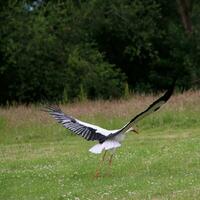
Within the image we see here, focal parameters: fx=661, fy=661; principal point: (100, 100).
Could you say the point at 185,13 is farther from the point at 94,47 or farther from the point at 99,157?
the point at 99,157

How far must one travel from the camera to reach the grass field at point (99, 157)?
968 centimetres

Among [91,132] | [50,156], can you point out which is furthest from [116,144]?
[50,156]

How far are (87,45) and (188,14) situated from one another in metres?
8.44

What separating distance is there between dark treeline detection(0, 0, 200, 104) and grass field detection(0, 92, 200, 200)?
26.3 feet

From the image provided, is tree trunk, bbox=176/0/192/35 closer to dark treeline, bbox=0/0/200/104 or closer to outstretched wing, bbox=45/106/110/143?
dark treeline, bbox=0/0/200/104

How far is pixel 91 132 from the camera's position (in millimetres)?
10617

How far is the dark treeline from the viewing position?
110ft

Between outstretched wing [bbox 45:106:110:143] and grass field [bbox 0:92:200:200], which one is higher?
outstretched wing [bbox 45:106:110:143]

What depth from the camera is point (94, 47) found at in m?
38.1

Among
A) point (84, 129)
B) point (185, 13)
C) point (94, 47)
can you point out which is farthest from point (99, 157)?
point (185, 13)

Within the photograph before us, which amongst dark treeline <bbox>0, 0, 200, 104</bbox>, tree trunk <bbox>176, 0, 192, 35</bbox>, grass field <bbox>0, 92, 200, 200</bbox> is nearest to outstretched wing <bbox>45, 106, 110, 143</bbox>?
grass field <bbox>0, 92, 200, 200</bbox>

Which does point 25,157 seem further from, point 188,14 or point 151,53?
point 188,14

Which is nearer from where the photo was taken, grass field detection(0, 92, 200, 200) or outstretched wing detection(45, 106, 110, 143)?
grass field detection(0, 92, 200, 200)

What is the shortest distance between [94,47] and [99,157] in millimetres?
24626
